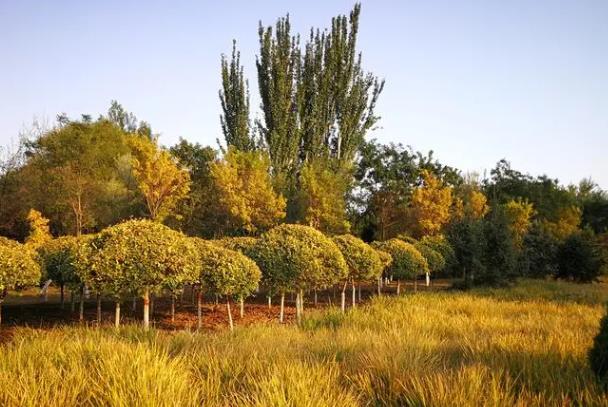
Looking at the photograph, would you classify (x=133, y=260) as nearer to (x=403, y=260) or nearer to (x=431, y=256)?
(x=403, y=260)

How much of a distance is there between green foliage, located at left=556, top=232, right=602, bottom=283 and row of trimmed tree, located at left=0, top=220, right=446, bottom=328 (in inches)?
956

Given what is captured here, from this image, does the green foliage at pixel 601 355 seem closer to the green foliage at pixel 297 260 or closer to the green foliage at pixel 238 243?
the green foliage at pixel 297 260

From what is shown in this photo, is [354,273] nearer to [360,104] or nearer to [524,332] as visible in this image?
[524,332]

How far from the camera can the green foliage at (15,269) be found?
46.1 feet

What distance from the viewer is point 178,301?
25891 millimetres

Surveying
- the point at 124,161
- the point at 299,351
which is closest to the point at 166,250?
the point at 299,351

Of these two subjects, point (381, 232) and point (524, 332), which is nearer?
point (524, 332)

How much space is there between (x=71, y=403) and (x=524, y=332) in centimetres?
803

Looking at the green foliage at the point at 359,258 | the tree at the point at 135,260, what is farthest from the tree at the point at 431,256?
the tree at the point at 135,260

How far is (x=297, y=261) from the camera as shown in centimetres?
1695

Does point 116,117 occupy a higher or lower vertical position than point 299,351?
higher

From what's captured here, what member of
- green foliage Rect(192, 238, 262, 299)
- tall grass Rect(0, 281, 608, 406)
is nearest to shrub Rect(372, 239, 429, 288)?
green foliage Rect(192, 238, 262, 299)

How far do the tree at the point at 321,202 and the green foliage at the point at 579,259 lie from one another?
1749cm

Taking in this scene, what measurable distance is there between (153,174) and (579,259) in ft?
105
